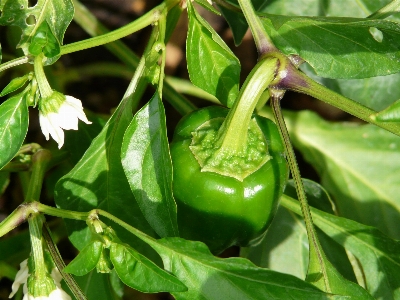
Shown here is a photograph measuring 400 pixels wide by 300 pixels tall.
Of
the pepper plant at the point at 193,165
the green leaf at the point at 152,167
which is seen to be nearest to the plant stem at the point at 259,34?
the pepper plant at the point at 193,165

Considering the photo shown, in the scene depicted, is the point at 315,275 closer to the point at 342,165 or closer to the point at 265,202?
the point at 265,202

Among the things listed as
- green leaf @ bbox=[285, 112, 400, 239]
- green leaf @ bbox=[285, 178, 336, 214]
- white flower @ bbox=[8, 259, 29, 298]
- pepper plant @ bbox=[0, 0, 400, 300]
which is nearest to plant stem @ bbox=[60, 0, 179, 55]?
pepper plant @ bbox=[0, 0, 400, 300]

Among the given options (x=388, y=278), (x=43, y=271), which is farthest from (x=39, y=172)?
(x=388, y=278)

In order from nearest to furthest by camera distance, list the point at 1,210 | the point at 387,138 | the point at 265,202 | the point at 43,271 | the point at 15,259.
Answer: the point at 43,271 → the point at 265,202 → the point at 15,259 → the point at 387,138 → the point at 1,210

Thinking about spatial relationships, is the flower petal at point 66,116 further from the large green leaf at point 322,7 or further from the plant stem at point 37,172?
the large green leaf at point 322,7

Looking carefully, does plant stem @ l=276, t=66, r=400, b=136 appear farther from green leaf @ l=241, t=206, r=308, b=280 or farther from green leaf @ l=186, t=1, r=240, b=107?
green leaf @ l=241, t=206, r=308, b=280

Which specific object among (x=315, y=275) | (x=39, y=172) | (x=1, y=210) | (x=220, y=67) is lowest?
(x=1, y=210)
